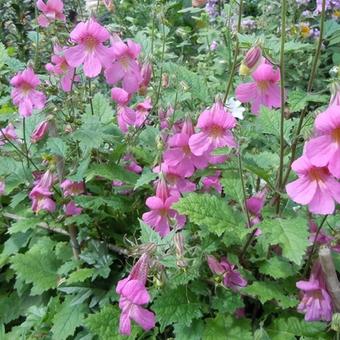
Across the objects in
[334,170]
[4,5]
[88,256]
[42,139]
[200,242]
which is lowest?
[4,5]

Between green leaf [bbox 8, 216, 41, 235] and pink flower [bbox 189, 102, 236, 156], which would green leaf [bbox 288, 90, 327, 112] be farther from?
green leaf [bbox 8, 216, 41, 235]

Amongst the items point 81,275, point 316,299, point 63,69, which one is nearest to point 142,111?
point 63,69

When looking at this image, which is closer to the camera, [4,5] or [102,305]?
[102,305]

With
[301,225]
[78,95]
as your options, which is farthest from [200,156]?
[78,95]

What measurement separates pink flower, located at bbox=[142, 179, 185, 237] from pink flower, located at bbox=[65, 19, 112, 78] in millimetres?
463

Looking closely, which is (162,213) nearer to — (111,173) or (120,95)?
(111,173)

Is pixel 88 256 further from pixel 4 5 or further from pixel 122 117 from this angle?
pixel 4 5

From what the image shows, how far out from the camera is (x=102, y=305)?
84.1 inches

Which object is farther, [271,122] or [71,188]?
[71,188]

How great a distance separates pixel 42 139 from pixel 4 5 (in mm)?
4240

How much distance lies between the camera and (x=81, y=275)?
2.11 metres

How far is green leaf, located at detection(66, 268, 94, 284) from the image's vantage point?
6.87 feet

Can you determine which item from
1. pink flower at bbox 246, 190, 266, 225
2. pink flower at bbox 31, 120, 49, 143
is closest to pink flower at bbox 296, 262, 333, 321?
pink flower at bbox 246, 190, 266, 225

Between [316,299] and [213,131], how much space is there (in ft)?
1.95
